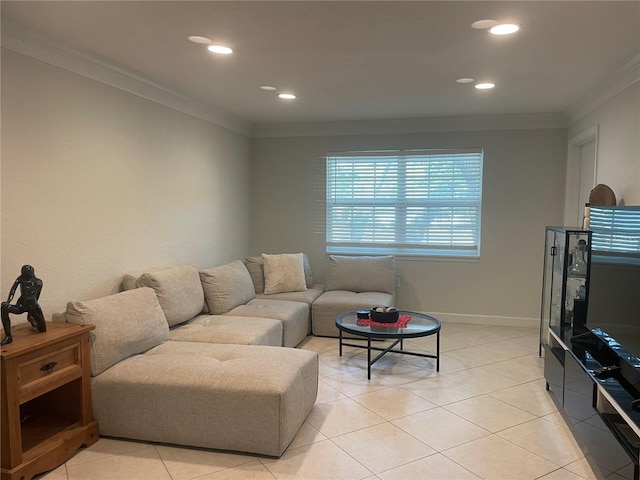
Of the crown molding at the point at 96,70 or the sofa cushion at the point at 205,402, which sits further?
the crown molding at the point at 96,70

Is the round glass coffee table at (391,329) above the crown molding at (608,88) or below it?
below

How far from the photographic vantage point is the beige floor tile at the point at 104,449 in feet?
8.38

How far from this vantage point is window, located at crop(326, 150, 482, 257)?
5.54 metres

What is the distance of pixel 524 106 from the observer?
4.75 meters

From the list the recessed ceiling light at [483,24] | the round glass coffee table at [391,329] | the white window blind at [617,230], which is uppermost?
the recessed ceiling light at [483,24]

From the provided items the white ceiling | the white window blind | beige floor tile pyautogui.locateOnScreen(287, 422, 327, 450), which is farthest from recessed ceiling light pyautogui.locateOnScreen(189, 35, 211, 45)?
the white window blind

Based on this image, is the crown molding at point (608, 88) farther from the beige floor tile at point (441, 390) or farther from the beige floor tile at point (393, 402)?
the beige floor tile at point (393, 402)

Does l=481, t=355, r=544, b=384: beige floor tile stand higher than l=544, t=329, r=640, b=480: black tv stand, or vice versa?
l=544, t=329, r=640, b=480: black tv stand

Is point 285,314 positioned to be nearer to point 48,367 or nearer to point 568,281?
point 48,367

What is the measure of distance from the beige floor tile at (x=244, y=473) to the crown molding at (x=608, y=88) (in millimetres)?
3385

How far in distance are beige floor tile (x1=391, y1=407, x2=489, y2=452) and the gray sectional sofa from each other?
0.65 meters

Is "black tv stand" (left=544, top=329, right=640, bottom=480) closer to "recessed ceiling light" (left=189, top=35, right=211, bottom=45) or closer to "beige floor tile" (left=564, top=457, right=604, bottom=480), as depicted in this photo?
"beige floor tile" (left=564, top=457, right=604, bottom=480)

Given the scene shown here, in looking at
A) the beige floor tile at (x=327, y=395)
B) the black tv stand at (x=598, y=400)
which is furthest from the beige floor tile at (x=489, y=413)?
the beige floor tile at (x=327, y=395)

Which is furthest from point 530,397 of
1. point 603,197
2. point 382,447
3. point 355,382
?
point 603,197
